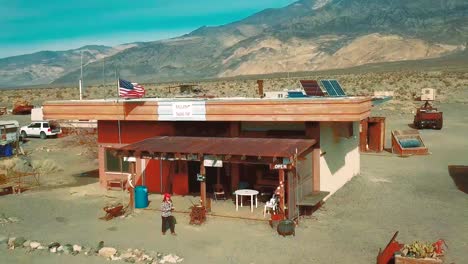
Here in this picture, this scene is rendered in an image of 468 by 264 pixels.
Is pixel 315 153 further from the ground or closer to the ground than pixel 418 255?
further from the ground

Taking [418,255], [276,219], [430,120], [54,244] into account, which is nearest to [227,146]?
[276,219]

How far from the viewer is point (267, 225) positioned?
18.2 m

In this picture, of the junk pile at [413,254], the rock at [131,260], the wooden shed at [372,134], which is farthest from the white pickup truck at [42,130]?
the junk pile at [413,254]

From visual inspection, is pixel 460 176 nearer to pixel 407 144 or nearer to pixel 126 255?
pixel 407 144

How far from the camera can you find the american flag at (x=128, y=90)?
2103 centimetres

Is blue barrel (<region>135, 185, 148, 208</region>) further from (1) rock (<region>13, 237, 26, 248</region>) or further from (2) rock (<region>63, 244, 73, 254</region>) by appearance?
(1) rock (<region>13, 237, 26, 248</region>)

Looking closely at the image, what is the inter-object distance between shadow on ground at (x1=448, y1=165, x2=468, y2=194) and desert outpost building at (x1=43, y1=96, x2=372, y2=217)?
15.7ft

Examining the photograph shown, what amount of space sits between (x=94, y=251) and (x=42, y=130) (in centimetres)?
Answer: 3557

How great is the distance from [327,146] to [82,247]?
10486mm

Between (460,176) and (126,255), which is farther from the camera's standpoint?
(460,176)

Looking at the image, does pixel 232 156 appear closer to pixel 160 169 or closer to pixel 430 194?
pixel 160 169

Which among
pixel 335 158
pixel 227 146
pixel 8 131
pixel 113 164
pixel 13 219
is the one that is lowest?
pixel 13 219

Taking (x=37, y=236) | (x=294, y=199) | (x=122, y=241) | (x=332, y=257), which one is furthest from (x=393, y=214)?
(x=37, y=236)

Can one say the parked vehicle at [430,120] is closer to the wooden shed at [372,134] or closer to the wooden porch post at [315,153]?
the wooden shed at [372,134]
